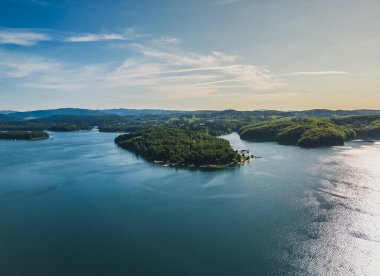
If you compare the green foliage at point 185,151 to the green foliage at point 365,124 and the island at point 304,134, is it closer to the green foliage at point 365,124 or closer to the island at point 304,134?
the island at point 304,134

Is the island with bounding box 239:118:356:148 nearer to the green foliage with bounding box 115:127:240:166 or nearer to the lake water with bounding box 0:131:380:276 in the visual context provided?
the green foliage with bounding box 115:127:240:166

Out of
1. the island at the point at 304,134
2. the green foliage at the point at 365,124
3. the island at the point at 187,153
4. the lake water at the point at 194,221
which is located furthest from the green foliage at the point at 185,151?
the green foliage at the point at 365,124

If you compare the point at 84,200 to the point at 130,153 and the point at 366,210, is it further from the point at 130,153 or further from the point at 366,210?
the point at 130,153

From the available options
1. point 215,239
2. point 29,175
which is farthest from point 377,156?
point 29,175

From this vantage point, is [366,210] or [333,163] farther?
[333,163]

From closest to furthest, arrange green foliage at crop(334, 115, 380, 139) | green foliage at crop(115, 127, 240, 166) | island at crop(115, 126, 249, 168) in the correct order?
island at crop(115, 126, 249, 168) → green foliage at crop(115, 127, 240, 166) → green foliage at crop(334, 115, 380, 139)

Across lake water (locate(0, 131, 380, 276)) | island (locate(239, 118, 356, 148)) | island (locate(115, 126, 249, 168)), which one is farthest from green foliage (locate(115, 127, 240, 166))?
island (locate(239, 118, 356, 148))
